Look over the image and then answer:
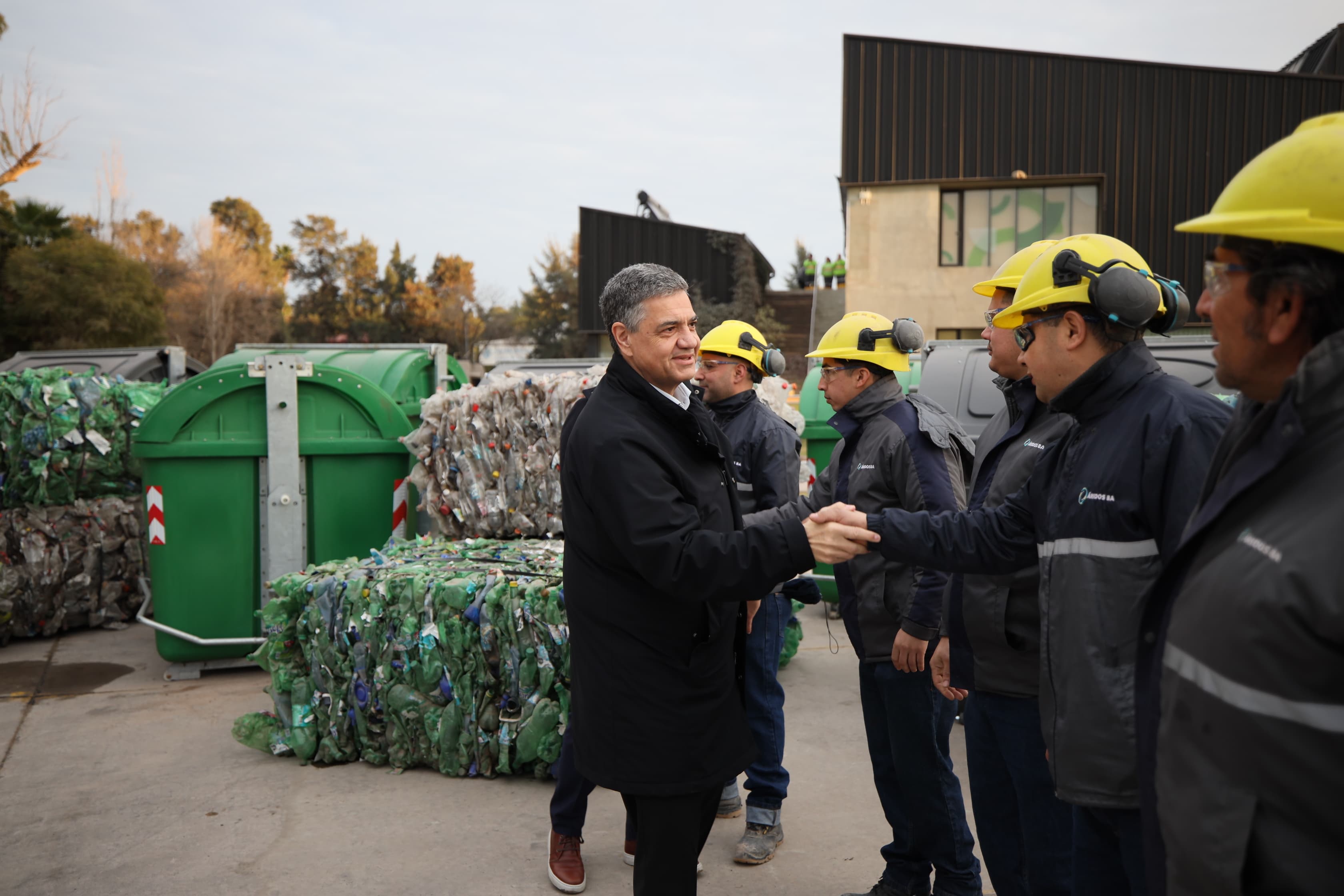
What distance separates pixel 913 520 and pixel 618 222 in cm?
→ 2834

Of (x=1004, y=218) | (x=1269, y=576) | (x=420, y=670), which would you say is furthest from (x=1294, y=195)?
(x=1004, y=218)

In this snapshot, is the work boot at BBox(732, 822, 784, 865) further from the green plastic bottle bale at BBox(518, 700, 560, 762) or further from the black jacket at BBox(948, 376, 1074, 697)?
the black jacket at BBox(948, 376, 1074, 697)

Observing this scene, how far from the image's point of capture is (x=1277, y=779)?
1.27 m

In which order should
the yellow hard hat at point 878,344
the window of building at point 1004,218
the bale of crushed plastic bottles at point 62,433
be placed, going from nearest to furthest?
the yellow hard hat at point 878,344
the bale of crushed plastic bottles at point 62,433
the window of building at point 1004,218

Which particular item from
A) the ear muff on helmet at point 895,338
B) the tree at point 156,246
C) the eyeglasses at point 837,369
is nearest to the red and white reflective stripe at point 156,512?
the eyeglasses at point 837,369

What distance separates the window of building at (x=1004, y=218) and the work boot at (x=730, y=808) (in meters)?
18.7

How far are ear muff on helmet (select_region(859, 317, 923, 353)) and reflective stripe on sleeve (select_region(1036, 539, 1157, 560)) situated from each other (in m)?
1.54

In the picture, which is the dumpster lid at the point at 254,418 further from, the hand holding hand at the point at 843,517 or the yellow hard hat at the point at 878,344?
the hand holding hand at the point at 843,517

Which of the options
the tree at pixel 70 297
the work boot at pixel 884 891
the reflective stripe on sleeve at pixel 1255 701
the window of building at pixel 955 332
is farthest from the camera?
the tree at pixel 70 297

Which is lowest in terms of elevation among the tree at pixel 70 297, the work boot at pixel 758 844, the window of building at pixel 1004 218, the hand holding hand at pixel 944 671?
the work boot at pixel 758 844

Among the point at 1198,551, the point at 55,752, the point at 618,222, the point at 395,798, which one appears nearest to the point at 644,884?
the point at 1198,551

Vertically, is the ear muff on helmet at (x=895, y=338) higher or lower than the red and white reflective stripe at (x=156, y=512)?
higher

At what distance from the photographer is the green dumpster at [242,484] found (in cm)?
645

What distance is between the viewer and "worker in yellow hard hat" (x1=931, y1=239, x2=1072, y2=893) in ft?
8.77
